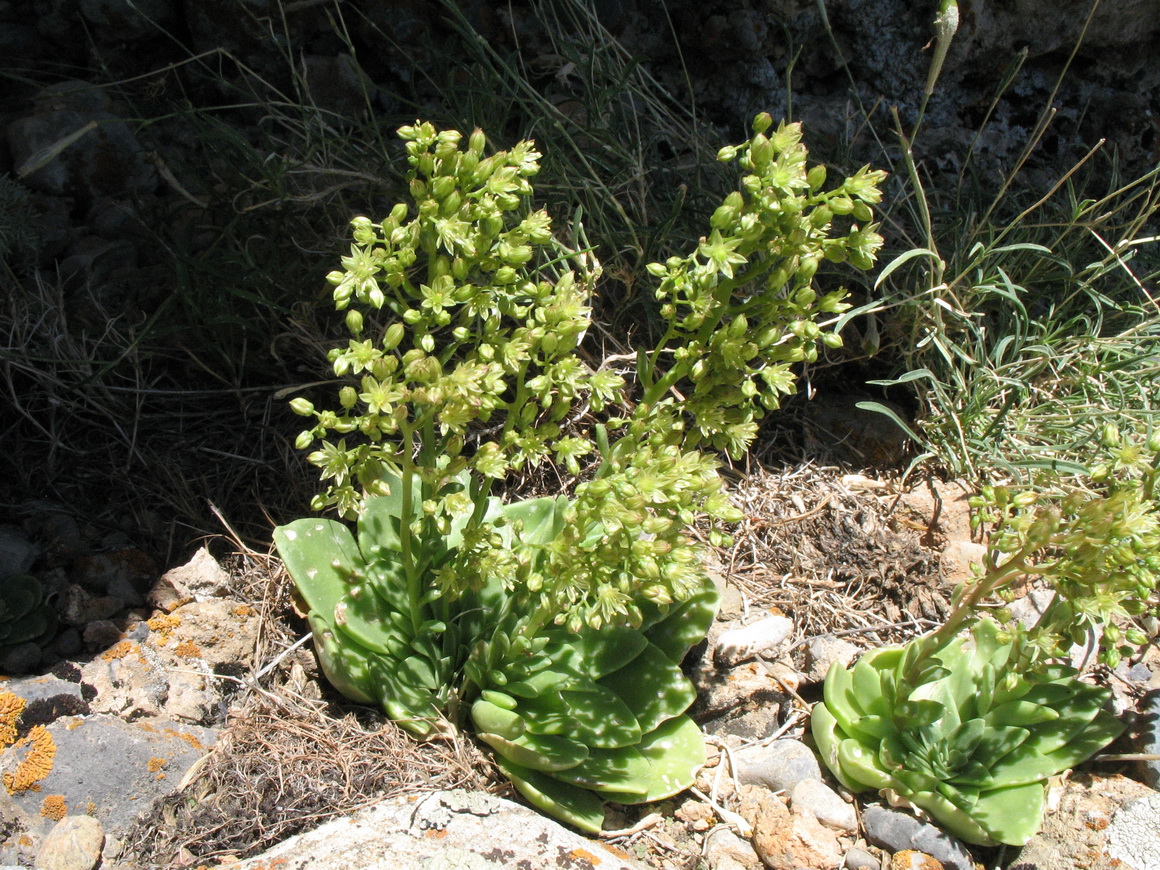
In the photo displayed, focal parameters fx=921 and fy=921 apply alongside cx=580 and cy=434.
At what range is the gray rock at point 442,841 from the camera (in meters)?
1.81

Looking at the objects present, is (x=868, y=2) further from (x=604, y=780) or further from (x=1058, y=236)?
(x=604, y=780)

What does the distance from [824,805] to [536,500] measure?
104 centimetres

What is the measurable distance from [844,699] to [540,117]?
6.33 feet

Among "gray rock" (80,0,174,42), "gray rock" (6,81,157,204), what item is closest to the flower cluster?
"gray rock" (6,81,157,204)

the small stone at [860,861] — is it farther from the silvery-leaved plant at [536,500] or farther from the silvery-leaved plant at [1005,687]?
the silvery-leaved plant at [536,500]

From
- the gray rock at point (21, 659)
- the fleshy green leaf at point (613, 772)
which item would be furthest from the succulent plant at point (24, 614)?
the fleshy green leaf at point (613, 772)

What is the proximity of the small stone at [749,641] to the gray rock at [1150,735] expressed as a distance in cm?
91

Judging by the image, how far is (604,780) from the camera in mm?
2143

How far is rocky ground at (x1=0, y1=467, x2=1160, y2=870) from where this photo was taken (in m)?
1.92

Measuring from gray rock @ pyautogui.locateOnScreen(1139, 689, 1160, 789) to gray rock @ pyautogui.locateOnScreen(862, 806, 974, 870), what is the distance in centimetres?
53

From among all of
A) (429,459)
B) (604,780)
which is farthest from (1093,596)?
(429,459)

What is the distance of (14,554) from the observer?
241 cm

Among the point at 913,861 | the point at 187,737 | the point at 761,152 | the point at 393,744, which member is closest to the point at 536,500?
the point at 393,744

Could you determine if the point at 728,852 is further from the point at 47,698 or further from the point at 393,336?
the point at 47,698
